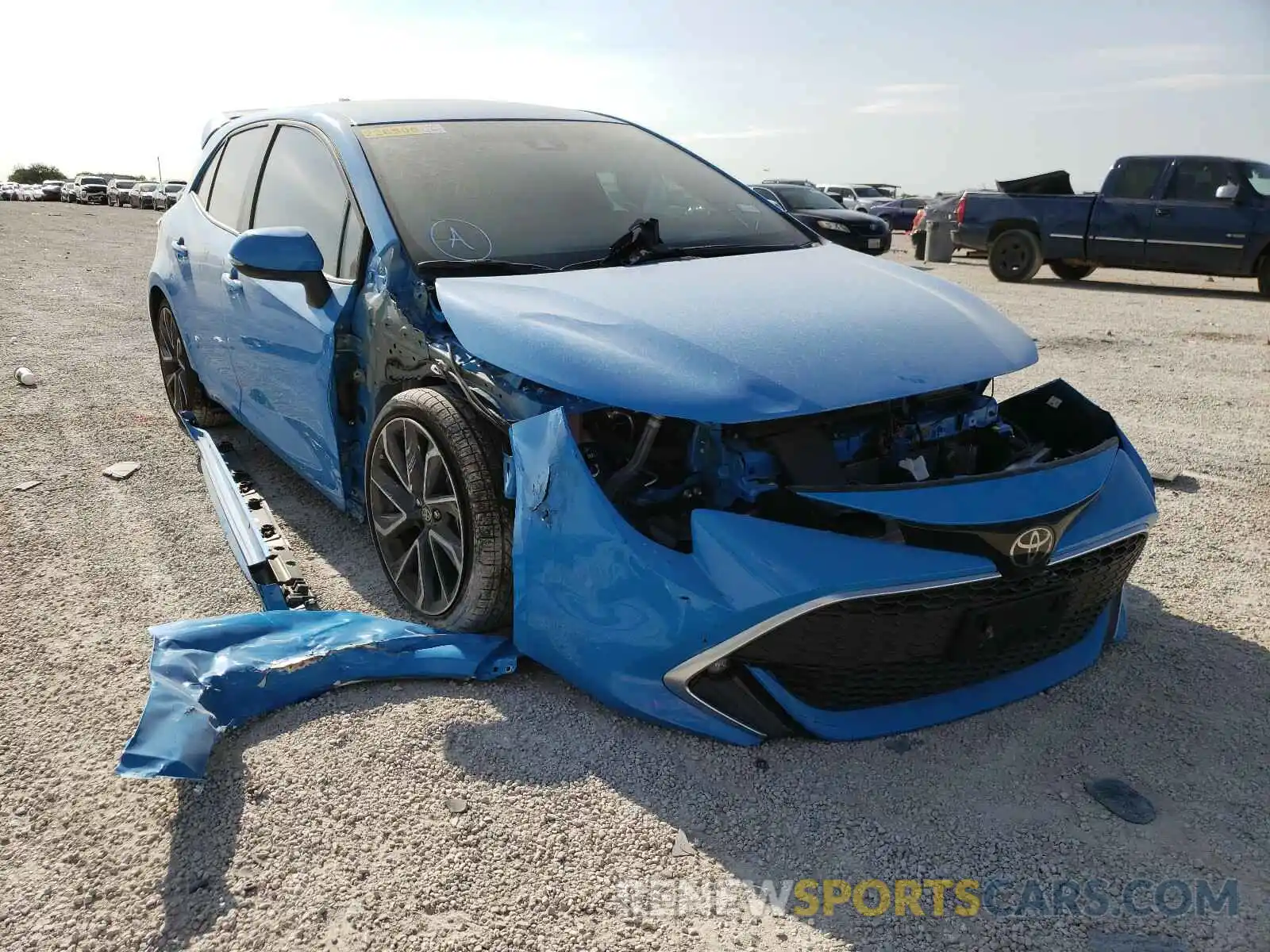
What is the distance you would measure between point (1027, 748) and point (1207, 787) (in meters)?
0.40

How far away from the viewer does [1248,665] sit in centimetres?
289

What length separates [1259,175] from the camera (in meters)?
→ 11.6

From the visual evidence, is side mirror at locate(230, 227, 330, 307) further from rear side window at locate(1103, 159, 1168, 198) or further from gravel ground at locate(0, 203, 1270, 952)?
rear side window at locate(1103, 159, 1168, 198)

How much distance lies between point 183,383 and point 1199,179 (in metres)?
11.8

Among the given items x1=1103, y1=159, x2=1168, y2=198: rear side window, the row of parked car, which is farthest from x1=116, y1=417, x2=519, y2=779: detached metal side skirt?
the row of parked car

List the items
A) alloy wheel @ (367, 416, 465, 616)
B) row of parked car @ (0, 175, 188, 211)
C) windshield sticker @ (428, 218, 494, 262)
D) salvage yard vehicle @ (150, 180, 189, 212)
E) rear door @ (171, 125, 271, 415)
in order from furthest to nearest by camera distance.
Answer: row of parked car @ (0, 175, 188, 211) < salvage yard vehicle @ (150, 180, 189, 212) < rear door @ (171, 125, 271, 415) < windshield sticker @ (428, 218, 494, 262) < alloy wheel @ (367, 416, 465, 616)

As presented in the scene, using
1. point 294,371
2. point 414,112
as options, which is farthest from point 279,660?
point 414,112

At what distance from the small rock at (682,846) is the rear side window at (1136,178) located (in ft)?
40.8

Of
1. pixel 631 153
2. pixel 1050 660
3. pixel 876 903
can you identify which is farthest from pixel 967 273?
pixel 876 903

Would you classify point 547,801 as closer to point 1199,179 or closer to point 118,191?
point 1199,179

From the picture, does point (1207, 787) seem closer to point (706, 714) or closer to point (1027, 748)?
point (1027, 748)

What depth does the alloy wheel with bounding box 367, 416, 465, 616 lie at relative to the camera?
2826mm

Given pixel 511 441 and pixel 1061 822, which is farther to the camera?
pixel 511 441

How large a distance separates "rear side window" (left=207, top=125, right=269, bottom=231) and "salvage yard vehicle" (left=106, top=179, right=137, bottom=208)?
47472 mm
